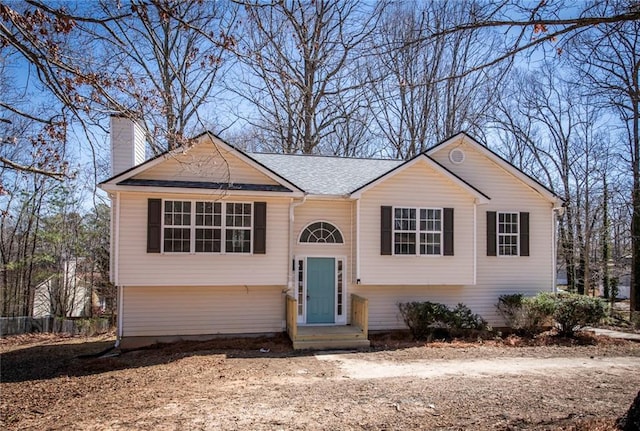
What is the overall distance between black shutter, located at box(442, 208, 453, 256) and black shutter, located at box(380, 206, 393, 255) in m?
1.57

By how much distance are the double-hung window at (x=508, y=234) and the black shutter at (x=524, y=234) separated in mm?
150

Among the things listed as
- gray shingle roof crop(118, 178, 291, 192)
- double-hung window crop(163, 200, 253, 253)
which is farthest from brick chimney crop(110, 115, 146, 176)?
double-hung window crop(163, 200, 253, 253)

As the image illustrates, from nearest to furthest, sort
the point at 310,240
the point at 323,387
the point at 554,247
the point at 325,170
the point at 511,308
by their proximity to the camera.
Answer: the point at 323,387 < the point at 310,240 < the point at 511,308 < the point at 554,247 < the point at 325,170

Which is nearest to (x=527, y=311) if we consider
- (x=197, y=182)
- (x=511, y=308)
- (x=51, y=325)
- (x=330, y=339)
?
(x=511, y=308)

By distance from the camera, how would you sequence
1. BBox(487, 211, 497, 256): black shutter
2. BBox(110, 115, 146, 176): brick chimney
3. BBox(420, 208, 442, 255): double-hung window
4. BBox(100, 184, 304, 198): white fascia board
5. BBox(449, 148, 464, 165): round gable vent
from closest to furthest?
BBox(100, 184, 304, 198): white fascia board < BBox(110, 115, 146, 176): brick chimney < BBox(420, 208, 442, 255): double-hung window < BBox(487, 211, 497, 256): black shutter < BBox(449, 148, 464, 165): round gable vent

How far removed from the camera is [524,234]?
44.5ft

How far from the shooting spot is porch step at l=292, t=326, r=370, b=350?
10.8m

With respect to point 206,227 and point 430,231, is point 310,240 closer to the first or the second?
point 206,227

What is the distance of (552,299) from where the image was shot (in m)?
12.2

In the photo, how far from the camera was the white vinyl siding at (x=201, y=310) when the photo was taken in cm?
1146

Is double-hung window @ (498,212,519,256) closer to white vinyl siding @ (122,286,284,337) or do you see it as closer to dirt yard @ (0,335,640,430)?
dirt yard @ (0,335,640,430)

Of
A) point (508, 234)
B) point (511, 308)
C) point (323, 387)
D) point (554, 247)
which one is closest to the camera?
point (323, 387)

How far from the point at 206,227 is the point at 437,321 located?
657 centimetres

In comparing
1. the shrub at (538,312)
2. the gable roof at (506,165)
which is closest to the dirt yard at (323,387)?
the shrub at (538,312)
